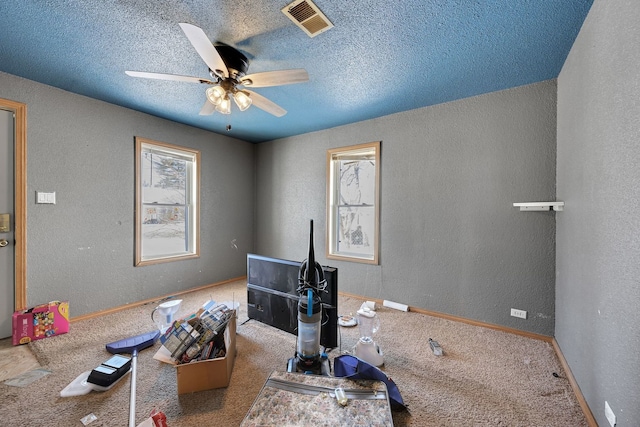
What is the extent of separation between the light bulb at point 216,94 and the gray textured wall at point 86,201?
1.95m

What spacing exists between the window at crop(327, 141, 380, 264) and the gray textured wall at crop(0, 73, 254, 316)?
2167 mm

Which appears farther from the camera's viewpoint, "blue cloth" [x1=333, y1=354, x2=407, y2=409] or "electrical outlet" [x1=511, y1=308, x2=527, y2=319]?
"electrical outlet" [x1=511, y1=308, x2=527, y2=319]

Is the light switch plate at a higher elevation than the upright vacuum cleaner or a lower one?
higher

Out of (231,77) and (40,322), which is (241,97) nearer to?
(231,77)

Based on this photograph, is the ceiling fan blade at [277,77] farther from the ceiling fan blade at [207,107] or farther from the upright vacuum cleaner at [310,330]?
the upright vacuum cleaner at [310,330]

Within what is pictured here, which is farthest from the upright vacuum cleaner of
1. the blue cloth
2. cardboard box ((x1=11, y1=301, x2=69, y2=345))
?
cardboard box ((x1=11, y1=301, x2=69, y2=345))

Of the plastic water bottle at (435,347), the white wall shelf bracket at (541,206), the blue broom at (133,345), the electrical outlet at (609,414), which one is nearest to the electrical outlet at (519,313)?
the plastic water bottle at (435,347)

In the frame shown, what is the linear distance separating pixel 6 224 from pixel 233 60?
105 inches

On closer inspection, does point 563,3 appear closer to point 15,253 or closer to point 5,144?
point 5,144

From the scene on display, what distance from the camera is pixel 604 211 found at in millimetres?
1347

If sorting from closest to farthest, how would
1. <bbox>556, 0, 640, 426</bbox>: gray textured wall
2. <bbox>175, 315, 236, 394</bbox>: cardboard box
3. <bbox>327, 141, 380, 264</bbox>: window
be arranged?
<bbox>556, 0, 640, 426</bbox>: gray textured wall → <bbox>175, 315, 236, 394</bbox>: cardboard box → <bbox>327, 141, 380, 264</bbox>: window

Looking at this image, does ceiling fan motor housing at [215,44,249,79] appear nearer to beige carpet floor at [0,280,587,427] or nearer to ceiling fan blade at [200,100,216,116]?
ceiling fan blade at [200,100,216,116]

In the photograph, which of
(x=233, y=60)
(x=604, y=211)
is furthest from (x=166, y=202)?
(x=604, y=211)

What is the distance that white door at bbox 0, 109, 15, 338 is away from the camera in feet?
7.73
